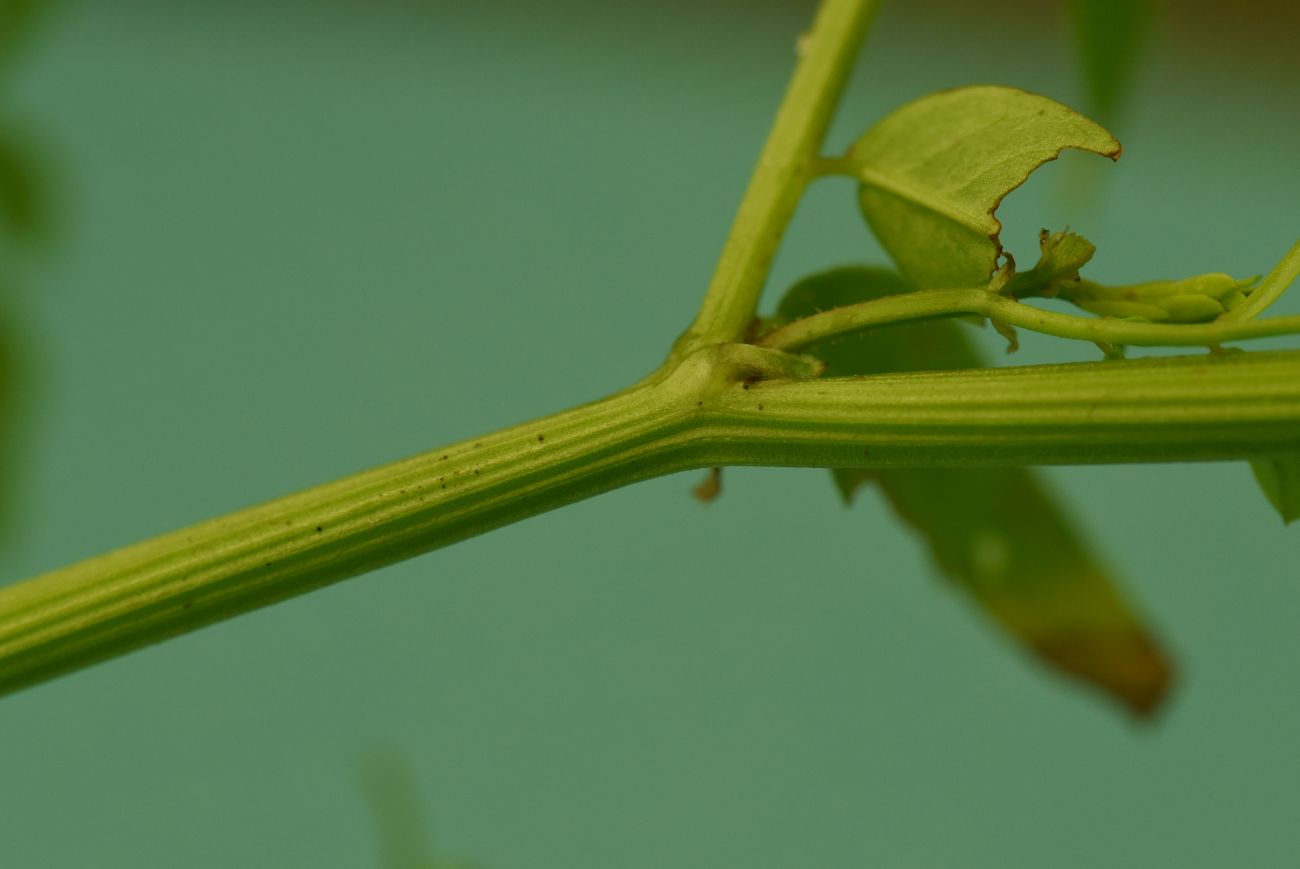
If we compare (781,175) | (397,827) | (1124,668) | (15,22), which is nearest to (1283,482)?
(781,175)

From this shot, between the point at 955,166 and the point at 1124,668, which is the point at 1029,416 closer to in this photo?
the point at 955,166

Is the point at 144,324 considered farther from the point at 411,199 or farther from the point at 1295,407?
the point at 1295,407

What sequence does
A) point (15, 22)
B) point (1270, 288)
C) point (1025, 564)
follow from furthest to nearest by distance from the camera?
1. point (15, 22)
2. point (1025, 564)
3. point (1270, 288)

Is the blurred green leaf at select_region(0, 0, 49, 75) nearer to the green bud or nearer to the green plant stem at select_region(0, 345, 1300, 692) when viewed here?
the green plant stem at select_region(0, 345, 1300, 692)

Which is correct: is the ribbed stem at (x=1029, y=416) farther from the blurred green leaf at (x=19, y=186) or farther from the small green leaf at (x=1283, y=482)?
the blurred green leaf at (x=19, y=186)

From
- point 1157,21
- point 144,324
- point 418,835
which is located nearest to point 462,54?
point 144,324

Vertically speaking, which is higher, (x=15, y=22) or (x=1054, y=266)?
(x=15, y=22)
